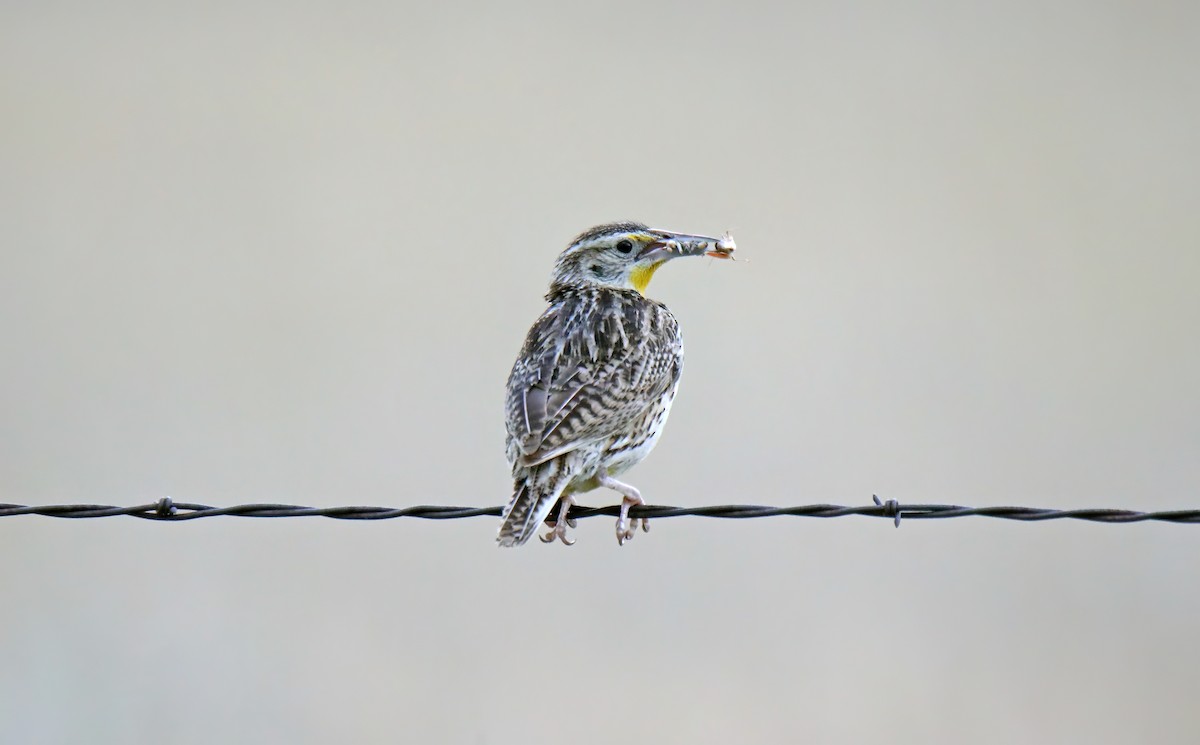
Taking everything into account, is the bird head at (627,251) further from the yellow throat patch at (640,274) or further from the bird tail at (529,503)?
the bird tail at (529,503)

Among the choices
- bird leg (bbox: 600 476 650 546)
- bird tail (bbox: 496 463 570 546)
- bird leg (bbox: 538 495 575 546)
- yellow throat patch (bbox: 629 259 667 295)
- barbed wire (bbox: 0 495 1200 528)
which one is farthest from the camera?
yellow throat patch (bbox: 629 259 667 295)

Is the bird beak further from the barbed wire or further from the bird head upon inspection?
the barbed wire

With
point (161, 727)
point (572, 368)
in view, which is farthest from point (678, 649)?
point (572, 368)

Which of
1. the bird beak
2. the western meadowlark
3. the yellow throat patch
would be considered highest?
the bird beak

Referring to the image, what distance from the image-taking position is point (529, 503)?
571 cm

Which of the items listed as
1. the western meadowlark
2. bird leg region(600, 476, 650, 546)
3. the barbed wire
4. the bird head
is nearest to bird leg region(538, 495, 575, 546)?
the western meadowlark

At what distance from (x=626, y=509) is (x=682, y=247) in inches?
74.0

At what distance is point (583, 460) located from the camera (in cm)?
596

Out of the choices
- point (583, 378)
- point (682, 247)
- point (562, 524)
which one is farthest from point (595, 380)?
point (682, 247)

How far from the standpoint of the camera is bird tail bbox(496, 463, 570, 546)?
556cm

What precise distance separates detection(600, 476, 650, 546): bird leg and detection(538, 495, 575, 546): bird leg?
0.19 metres

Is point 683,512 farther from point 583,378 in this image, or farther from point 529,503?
point 583,378

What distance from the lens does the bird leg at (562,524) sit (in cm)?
593

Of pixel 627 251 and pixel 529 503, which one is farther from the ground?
pixel 627 251
